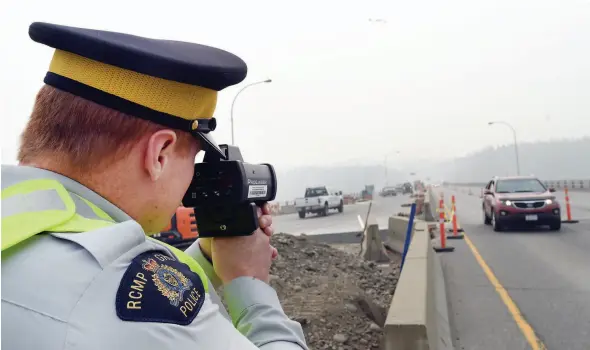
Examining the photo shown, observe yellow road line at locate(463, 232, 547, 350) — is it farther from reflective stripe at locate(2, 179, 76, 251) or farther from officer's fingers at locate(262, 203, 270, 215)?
reflective stripe at locate(2, 179, 76, 251)

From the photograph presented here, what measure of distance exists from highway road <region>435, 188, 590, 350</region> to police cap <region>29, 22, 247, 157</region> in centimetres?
529

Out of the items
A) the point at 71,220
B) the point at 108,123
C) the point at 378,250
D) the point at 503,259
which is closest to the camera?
the point at 71,220

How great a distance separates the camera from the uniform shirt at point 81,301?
83 cm

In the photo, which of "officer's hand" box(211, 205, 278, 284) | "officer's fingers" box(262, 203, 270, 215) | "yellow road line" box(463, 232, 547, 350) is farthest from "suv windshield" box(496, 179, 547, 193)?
"officer's hand" box(211, 205, 278, 284)

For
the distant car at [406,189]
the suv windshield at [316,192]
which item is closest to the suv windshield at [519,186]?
the suv windshield at [316,192]

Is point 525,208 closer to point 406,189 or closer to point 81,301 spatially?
point 81,301

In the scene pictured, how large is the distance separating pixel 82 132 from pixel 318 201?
33.2 meters

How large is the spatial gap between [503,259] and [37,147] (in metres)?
11.1

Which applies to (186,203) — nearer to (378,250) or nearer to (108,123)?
(108,123)

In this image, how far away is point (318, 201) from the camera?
3422 cm

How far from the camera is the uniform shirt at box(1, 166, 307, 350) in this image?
0.83m

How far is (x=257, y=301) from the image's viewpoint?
4.48 feet

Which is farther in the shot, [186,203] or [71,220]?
[186,203]

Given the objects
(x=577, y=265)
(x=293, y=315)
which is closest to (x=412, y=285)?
(x=293, y=315)
